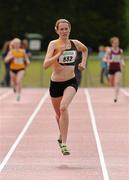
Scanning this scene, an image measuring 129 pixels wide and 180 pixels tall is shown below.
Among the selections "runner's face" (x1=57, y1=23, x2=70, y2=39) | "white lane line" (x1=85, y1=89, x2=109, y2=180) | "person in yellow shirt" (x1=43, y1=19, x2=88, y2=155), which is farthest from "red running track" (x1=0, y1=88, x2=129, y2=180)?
"runner's face" (x1=57, y1=23, x2=70, y2=39)

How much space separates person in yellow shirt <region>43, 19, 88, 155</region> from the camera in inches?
492

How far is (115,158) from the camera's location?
12.7 m

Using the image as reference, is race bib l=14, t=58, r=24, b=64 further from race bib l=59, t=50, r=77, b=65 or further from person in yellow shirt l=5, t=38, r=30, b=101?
race bib l=59, t=50, r=77, b=65

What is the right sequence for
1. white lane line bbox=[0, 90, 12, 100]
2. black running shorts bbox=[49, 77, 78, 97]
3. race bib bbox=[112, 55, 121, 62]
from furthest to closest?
white lane line bbox=[0, 90, 12, 100], race bib bbox=[112, 55, 121, 62], black running shorts bbox=[49, 77, 78, 97]

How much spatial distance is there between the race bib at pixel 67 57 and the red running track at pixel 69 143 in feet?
4.56

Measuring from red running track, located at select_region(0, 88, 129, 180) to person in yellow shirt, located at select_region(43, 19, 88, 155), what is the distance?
0.55 metres

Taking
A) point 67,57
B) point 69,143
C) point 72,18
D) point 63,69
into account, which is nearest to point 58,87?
point 63,69

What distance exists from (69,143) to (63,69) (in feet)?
7.41

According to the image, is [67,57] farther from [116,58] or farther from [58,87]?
[116,58]

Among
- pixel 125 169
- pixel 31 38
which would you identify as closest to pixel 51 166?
pixel 125 169

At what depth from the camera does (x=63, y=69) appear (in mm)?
12766

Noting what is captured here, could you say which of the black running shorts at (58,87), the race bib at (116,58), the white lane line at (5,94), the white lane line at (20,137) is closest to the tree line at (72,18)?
the white lane line at (5,94)

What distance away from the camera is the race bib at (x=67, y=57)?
41.4 feet

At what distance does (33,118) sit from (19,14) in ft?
193
